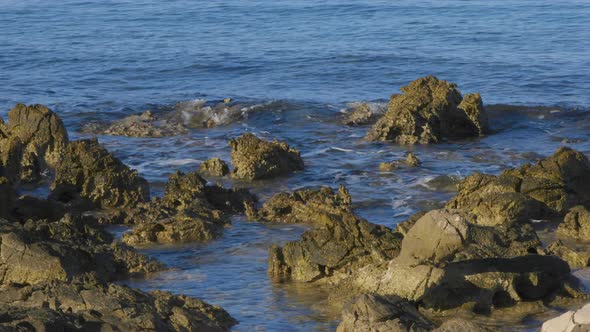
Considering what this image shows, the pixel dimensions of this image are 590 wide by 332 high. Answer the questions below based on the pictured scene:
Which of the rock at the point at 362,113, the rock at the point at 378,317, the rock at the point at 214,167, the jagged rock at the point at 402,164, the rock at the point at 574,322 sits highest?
the rock at the point at 574,322

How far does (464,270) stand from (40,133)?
9218mm

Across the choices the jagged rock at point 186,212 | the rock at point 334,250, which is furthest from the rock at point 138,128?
the rock at point 334,250

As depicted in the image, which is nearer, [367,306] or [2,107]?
[367,306]

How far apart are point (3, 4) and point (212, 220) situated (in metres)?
34.7

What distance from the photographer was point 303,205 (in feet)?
47.7

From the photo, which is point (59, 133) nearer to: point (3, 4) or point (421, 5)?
point (421, 5)

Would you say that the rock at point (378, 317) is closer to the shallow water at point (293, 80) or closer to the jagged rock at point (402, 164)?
the shallow water at point (293, 80)

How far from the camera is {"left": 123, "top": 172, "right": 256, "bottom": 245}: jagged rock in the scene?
526 inches

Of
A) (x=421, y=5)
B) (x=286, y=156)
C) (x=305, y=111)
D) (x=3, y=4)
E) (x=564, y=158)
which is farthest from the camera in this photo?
(x=3, y=4)

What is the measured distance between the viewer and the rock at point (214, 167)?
17.1 m

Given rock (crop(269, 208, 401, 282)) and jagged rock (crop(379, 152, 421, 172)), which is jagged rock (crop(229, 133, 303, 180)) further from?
rock (crop(269, 208, 401, 282))

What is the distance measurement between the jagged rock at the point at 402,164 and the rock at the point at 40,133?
5243mm

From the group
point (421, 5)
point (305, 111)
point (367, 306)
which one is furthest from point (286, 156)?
point (421, 5)

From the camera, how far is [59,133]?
17.6 meters
